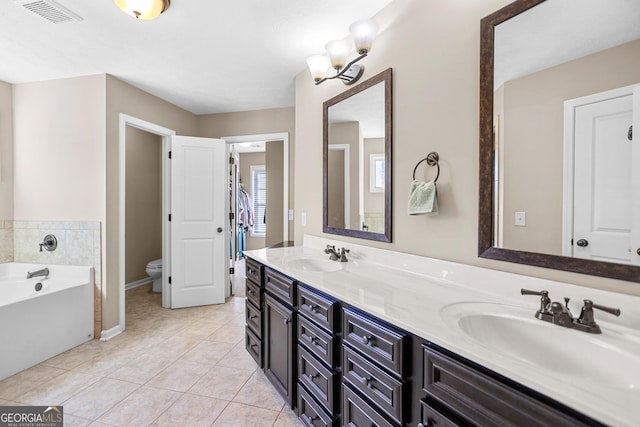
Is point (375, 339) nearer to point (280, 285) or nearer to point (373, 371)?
point (373, 371)

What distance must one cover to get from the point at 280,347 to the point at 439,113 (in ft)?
5.15

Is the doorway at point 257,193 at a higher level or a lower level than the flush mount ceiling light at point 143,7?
lower

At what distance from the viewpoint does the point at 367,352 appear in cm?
111

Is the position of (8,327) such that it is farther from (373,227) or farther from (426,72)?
(426,72)

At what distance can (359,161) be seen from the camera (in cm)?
198

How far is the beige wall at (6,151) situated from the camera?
2.88 metres

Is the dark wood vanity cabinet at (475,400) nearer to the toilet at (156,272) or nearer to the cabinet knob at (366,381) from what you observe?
the cabinet knob at (366,381)

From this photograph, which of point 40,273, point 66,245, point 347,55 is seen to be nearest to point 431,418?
point 347,55

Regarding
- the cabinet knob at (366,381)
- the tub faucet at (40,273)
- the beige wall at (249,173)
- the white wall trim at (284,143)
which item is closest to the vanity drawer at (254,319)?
the cabinet knob at (366,381)

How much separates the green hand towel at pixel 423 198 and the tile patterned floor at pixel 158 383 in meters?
1.37

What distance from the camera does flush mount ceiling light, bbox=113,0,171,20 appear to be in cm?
165

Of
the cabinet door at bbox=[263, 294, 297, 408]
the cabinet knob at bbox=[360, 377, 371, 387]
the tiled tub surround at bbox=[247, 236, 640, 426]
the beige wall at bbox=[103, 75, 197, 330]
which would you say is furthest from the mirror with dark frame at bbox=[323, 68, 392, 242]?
the beige wall at bbox=[103, 75, 197, 330]

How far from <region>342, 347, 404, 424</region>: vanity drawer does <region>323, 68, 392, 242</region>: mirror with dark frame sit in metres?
0.76

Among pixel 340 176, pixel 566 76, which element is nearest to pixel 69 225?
pixel 340 176
